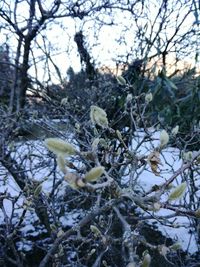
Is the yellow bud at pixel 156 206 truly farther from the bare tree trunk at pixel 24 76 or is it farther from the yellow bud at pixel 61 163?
the bare tree trunk at pixel 24 76

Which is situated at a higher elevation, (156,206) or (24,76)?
(24,76)

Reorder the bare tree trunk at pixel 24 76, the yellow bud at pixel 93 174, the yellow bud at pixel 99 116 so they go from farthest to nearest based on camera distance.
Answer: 1. the bare tree trunk at pixel 24 76
2. the yellow bud at pixel 99 116
3. the yellow bud at pixel 93 174

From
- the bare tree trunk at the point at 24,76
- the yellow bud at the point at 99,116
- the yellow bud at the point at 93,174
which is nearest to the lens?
the yellow bud at the point at 93,174

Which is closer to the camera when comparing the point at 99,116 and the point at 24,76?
the point at 99,116

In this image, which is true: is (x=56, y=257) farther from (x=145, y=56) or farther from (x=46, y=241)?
(x=145, y=56)

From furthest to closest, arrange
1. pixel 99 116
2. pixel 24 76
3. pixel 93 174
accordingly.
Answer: pixel 24 76, pixel 99 116, pixel 93 174

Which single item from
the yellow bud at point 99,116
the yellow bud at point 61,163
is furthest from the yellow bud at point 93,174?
the yellow bud at point 99,116

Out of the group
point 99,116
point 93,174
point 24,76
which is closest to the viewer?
point 93,174

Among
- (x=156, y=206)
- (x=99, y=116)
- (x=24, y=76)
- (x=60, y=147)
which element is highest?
(x=24, y=76)

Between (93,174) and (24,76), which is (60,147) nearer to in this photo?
(93,174)

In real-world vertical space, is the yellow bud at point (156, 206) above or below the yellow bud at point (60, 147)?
below

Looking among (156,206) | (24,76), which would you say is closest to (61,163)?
(156,206)

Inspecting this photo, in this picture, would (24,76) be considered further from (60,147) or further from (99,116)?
(60,147)

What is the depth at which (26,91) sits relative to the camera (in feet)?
14.9
